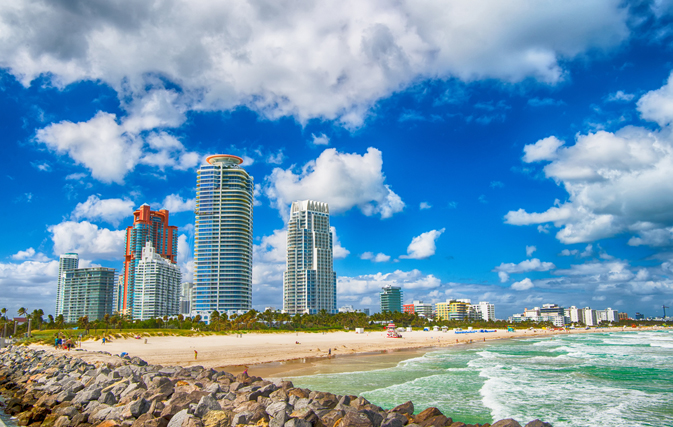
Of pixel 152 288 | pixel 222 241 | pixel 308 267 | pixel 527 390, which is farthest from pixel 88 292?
pixel 527 390

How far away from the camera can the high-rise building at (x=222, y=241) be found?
488ft

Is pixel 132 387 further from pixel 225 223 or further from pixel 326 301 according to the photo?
pixel 326 301

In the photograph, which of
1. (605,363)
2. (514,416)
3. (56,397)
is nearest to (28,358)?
(56,397)

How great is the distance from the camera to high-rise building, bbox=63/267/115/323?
621 ft

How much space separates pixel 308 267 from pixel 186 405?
181 metres

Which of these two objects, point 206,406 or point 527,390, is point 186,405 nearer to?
point 206,406

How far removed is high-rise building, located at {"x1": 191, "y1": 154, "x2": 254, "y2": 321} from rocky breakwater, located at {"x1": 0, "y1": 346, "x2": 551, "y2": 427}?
133m

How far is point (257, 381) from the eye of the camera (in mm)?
17609

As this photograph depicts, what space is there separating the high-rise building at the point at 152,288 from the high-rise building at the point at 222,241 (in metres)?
30.7

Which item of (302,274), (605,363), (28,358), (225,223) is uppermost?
(225,223)

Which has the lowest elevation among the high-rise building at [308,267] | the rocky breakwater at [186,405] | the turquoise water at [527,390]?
the turquoise water at [527,390]

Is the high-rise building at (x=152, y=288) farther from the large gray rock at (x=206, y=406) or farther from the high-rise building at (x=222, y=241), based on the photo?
the large gray rock at (x=206, y=406)

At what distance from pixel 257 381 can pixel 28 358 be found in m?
20.7

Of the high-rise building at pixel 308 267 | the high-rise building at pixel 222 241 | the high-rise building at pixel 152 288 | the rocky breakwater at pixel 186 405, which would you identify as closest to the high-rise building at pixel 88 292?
the high-rise building at pixel 152 288
